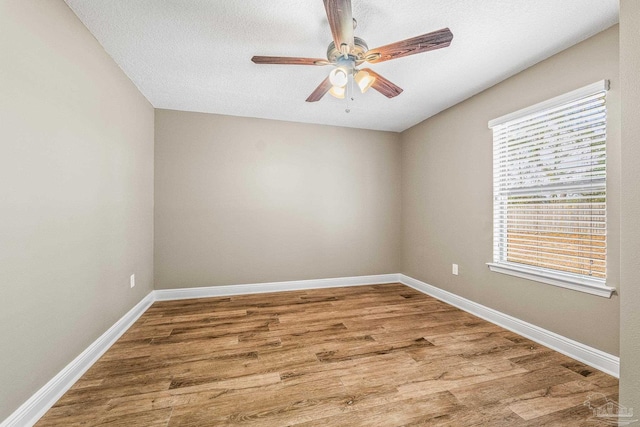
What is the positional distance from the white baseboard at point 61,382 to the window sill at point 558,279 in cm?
347

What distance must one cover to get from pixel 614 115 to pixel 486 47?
967mm

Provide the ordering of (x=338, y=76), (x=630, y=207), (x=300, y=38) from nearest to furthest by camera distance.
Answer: (x=630, y=207) < (x=338, y=76) < (x=300, y=38)

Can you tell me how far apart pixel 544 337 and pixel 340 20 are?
2.80 metres

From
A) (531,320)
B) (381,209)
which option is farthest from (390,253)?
(531,320)

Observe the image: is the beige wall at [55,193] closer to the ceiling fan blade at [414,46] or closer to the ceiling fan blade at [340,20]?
the ceiling fan blade at [340,20]

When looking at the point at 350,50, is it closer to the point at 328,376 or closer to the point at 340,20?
the point at 340,20

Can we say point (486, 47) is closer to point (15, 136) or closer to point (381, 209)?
point (381, 209)

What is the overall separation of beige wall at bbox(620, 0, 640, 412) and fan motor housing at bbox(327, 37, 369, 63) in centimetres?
122

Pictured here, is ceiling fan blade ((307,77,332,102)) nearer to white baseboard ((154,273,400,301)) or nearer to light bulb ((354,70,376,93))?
light bulb ((354,70,376,93))

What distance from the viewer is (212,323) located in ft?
8.59

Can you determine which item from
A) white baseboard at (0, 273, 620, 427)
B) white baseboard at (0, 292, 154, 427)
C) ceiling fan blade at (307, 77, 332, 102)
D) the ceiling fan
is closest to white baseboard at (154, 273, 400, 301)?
white baseboard at (0, 273, 620, 427)

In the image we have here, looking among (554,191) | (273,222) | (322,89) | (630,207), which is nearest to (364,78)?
(322,89)

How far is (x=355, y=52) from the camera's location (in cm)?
177

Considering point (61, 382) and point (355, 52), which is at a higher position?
point (355, 52)
